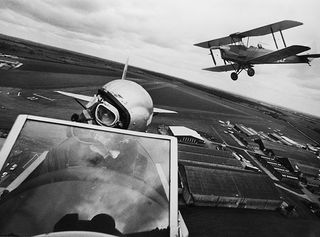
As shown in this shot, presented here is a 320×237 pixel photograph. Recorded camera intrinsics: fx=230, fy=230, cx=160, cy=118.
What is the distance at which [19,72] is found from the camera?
81562 millimetres

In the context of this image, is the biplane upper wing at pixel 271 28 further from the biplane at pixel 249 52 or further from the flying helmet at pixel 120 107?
the flying helmet at pixel 120 107

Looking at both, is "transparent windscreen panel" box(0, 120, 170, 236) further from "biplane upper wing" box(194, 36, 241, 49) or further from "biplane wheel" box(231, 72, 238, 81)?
"biplane upper wing" box(194, 36, 241, 49)

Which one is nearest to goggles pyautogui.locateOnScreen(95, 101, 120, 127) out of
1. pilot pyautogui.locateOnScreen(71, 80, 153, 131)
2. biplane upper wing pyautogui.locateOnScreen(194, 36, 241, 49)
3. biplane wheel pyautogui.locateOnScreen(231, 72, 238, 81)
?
pilot pyautogui.locateOnScreen(71, 80, 153, 131)

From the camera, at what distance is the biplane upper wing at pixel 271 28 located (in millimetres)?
26891

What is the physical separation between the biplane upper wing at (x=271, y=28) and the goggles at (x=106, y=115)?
2655cm

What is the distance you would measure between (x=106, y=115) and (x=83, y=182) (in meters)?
4.12

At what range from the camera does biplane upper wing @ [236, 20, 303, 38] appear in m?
26.9

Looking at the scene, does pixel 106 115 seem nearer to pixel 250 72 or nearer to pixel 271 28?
pixel 271 28

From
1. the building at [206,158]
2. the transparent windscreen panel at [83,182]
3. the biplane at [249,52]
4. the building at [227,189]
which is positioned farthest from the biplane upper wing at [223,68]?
the transparent windscreen panel at [83,182]

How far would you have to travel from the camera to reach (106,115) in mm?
6988

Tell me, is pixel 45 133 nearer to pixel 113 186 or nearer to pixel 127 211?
pixel 113 186

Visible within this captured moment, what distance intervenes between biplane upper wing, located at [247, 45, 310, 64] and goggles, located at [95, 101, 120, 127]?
23823 mm

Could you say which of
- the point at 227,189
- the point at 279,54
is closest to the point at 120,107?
the point at 227,189

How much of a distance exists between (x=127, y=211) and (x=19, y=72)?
94495 millimetres
